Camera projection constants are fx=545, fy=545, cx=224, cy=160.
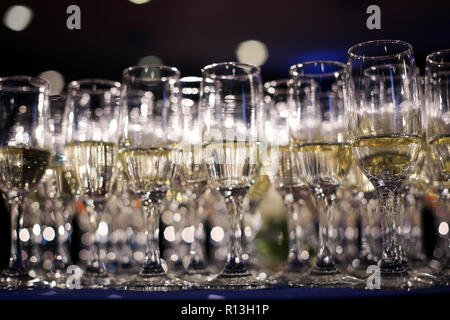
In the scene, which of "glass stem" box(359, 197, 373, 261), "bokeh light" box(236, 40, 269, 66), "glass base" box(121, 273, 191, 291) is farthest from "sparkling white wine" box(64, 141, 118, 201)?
"bokeh light" box(236, 40, 269, 66)

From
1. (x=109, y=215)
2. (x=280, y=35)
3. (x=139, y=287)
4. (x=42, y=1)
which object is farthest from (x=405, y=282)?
(x=280, y=35)

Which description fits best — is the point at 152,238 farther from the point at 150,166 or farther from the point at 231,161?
the point at 231,161

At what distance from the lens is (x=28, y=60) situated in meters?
7.57

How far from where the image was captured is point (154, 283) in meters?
1.34

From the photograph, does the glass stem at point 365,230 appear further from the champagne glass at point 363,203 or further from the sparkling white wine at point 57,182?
the sparkling white wine at point 57,182

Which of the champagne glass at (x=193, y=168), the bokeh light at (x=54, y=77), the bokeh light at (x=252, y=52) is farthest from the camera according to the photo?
the bokeh light at (x=54, y=77)

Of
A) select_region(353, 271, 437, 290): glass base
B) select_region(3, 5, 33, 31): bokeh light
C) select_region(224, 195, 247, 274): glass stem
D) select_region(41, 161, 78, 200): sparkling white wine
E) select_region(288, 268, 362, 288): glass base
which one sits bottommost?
select_region(288, 268, 362, 288): glass base

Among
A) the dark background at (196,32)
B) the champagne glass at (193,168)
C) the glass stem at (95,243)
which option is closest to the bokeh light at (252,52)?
the dark background at (196,32)

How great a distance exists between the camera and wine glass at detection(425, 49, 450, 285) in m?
A: 1.31

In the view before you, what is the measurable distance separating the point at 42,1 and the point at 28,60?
8.47ft

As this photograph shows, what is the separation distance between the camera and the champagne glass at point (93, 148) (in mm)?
1623

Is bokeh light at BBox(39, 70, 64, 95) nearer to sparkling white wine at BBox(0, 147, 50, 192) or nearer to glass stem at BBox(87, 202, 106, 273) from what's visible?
glass stem at BBox(87, 202, 106, 273)

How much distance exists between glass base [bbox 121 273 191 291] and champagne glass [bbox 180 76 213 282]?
8.3 inches
